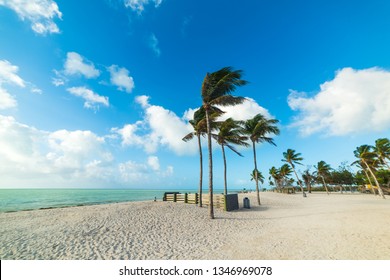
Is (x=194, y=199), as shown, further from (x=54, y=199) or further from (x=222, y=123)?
(x=54, y=199)

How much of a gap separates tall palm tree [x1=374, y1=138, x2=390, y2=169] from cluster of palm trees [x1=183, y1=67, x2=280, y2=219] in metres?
22.1

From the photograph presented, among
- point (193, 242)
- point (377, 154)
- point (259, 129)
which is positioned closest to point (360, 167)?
point (377, 154)

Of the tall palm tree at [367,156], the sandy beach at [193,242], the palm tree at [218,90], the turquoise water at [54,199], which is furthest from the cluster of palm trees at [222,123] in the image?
the turquoise water at [54,199]

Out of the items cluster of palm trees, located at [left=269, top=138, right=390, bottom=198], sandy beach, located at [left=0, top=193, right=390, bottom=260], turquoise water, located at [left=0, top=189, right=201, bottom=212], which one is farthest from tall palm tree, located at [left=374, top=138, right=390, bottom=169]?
turquoise water, located at [left=0, top=189, right=201, bottom=212]

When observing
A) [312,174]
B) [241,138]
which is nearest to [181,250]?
[241,138]

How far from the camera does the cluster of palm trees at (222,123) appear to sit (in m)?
12.5

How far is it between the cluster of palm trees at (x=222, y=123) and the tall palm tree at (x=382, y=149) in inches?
869

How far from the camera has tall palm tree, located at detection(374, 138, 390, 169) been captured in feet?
92.3

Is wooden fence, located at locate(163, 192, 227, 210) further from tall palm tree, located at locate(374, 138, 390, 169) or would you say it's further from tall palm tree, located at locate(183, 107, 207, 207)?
tall palm tree, located at locate(374, 138, 390, 169)

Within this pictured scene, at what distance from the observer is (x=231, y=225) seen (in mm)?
10273

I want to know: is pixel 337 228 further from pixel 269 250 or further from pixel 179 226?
pixel 179 226

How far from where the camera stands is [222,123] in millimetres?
17047

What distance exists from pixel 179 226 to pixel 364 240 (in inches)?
327
